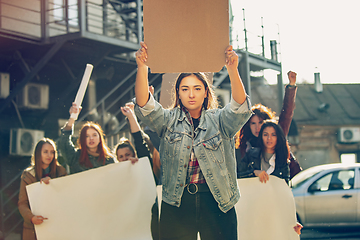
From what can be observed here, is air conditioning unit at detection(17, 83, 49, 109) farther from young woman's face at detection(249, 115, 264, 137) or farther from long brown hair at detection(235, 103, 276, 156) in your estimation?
young woman's face at detection(249, 115, 264, 137)

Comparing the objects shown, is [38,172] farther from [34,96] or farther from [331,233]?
[34,96]

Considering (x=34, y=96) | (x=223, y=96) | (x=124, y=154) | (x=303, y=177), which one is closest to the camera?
(x=124, y=154)

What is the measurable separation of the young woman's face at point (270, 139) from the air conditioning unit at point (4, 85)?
24.9 ft

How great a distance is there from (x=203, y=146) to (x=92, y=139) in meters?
2.45

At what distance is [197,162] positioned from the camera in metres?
2.51

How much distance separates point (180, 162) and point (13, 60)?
8515 mm

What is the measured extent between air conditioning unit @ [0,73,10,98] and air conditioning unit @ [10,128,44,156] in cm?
96

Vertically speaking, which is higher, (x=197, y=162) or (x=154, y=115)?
(x=154, y=115)

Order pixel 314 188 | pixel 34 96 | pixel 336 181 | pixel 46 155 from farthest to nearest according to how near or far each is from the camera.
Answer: pixel 34 96 < pixel 336 181 < pixel 314 188 < pixel 46 155

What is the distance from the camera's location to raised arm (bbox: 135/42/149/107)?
7.87ft

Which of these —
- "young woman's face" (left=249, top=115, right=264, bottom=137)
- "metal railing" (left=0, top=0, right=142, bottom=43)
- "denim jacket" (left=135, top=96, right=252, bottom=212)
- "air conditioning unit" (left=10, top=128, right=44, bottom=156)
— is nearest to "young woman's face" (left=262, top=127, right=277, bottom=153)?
"young woman's face" (left=249, top=115, right=264, bottom=137)

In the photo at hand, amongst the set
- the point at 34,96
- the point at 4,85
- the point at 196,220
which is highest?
the point at 4,85

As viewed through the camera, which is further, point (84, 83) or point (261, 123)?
point (261, 123)

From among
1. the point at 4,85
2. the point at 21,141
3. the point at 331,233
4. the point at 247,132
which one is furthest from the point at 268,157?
the point at 4,85
